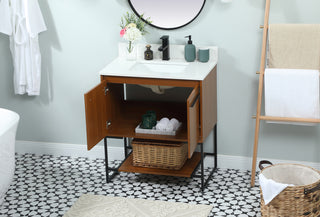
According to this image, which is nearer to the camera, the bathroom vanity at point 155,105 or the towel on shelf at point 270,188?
the towel on shelf at point 270,188

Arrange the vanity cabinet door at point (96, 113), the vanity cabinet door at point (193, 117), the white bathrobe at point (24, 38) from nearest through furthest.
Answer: the vanity cabinet door at point (193, 117) < the vanity cabinet door at point (96, 113) < the white bathrobe at point (24, 38)

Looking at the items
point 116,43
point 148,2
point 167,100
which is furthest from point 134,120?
point 148,2

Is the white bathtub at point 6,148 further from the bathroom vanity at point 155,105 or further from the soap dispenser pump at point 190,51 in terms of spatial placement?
the soap dispenser pump at point 190,51

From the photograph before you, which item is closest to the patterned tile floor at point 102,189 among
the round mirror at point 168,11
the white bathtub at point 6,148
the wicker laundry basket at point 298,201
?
the wicker laundry basket at point 298,201

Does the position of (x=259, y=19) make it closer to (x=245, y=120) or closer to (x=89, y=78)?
(x=245, y=120)

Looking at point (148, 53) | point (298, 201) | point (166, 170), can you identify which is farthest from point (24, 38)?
point (298, 201)

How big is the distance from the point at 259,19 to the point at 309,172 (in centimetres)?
116

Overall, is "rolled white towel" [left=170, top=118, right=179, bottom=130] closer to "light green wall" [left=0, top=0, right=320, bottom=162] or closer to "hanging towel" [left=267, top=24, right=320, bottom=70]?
"light green wall" [left=0, top=0, right=320, bottom=162]

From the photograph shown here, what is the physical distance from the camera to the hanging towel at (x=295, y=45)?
144 inches

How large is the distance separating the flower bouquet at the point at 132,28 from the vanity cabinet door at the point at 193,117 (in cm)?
68

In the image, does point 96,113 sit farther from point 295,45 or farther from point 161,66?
point 295,45

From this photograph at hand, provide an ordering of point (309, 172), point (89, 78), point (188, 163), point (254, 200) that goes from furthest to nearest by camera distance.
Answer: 1. point (89, 78)
2. point (188, 163)
3. point (254, 200)
4. point (309, 172)

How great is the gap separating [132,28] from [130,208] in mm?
1328

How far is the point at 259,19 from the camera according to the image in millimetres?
3895
